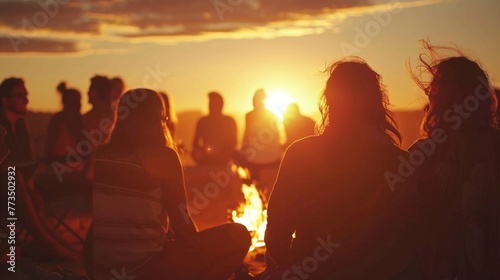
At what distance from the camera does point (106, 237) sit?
590cm

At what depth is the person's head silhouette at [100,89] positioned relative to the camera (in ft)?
35.8

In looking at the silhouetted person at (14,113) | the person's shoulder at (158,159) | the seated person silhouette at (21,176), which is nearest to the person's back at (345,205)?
the person's shoulder at (158,159)

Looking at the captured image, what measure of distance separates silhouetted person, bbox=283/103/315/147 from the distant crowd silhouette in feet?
22.3

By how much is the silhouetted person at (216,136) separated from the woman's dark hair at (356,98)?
363 inches

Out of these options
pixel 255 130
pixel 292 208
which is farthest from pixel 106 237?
pixel 255 130

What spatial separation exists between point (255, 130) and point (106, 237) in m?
8.40

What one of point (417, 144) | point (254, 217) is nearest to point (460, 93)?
point (417, 144)

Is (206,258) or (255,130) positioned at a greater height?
(255,130)

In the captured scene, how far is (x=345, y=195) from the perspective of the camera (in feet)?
16.4

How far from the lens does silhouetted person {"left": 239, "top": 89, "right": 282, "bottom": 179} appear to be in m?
13.7

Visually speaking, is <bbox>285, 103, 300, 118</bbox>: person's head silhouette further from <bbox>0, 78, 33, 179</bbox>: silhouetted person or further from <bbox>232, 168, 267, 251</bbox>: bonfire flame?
<bbox>0, 78, 33, 179</bbox>: silhouetted person

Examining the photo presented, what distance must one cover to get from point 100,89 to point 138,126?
5.15 m

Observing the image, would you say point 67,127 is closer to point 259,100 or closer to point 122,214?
point 259,100

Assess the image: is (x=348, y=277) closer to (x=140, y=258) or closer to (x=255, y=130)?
(x=140, y=258)
